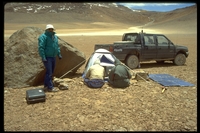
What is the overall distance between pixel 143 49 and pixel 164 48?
1284 mm

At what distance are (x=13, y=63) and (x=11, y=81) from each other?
24.2 inches

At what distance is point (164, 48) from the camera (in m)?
10.5

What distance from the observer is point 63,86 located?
249 inches

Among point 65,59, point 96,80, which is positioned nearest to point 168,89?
point 96,80

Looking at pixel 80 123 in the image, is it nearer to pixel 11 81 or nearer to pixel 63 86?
pixel 63 86

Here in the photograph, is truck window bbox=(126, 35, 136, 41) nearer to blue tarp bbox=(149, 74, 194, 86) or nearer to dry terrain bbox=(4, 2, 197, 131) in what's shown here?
blue tarp bbox=(149, 74, 194, 86)

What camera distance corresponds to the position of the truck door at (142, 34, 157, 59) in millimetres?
10070

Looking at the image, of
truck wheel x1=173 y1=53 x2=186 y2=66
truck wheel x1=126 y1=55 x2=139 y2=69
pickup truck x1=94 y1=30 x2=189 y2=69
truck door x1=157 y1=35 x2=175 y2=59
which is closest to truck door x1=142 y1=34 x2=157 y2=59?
pickup truck x1=94 y1=30 x2=189 y2=69

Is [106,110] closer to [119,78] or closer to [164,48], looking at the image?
[119,78]

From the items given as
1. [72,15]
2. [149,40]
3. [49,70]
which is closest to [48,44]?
[49,70]

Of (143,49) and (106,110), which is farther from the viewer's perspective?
(143,49)

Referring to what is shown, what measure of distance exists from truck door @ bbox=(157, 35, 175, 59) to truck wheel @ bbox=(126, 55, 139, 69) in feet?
4.66

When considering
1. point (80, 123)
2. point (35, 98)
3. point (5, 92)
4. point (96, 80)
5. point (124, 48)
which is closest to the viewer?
point (80, 123)

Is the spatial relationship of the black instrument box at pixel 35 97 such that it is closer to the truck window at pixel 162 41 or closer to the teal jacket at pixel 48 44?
the teal jacket at pixel 48 44
